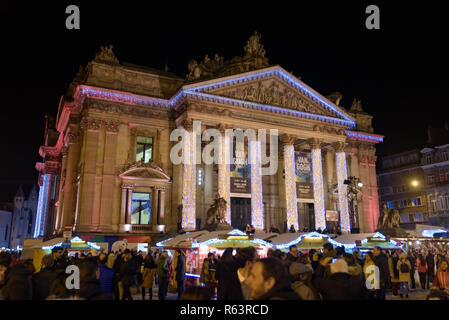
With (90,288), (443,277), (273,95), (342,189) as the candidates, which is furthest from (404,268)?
(273,95)

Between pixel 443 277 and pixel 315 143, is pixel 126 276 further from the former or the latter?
pixel 315 143

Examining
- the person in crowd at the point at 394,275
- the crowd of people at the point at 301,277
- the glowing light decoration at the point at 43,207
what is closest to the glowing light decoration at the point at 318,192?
the crowd of people at the point at 301,277

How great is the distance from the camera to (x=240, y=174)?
33.7 meters

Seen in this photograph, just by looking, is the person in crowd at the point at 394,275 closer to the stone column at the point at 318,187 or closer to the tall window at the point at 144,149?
the stone column at the point at 318,187

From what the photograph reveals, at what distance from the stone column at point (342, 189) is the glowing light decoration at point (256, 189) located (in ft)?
28.6

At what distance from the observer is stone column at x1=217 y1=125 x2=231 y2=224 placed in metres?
31.1

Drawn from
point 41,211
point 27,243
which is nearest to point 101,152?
point 27,243

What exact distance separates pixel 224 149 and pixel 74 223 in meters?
13.7

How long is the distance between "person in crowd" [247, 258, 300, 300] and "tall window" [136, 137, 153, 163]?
3020cm

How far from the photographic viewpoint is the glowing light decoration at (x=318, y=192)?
115 feet

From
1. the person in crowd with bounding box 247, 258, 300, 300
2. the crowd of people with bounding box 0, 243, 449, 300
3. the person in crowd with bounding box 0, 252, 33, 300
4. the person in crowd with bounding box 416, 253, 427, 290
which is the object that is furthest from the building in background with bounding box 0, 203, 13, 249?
the person in crowd with bounding box 247, 258, 300, 300

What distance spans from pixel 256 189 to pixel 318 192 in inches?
254

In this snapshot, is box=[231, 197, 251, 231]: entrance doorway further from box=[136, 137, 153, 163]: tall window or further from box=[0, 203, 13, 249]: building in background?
box=[0, 203, 13, 249]: building in background
